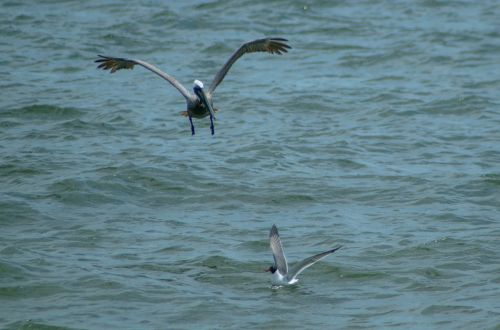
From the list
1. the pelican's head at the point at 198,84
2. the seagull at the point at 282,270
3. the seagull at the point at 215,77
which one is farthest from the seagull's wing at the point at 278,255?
the pelican's head at the point at 198,84

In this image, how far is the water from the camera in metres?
12.0

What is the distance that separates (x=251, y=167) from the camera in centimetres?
1711

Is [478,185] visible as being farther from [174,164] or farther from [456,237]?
[174,164]

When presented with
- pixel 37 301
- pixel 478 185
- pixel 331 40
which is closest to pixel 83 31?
pixel 331 40

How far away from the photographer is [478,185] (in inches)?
628

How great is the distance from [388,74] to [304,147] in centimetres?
459

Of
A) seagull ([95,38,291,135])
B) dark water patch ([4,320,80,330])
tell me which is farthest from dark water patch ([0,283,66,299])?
seagull ([95,38,291,135])

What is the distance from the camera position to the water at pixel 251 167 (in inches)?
474

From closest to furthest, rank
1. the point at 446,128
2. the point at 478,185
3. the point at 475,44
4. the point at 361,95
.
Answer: the point at 478,185 < the point at 446,128 < the point at 361,95 < the point at 475,44

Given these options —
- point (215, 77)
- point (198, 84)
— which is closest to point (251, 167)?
point (215, 77)

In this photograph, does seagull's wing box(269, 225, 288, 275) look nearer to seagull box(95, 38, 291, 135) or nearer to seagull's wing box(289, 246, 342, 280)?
seagull's wing box(289, 246, 342, 280)

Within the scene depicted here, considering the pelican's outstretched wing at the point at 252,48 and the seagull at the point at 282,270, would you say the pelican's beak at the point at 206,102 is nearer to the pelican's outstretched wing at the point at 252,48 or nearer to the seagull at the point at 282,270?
the pelican's outstretched wing at the point at 252,48

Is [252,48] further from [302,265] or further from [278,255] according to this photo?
[302,265]

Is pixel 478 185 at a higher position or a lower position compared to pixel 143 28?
lower
